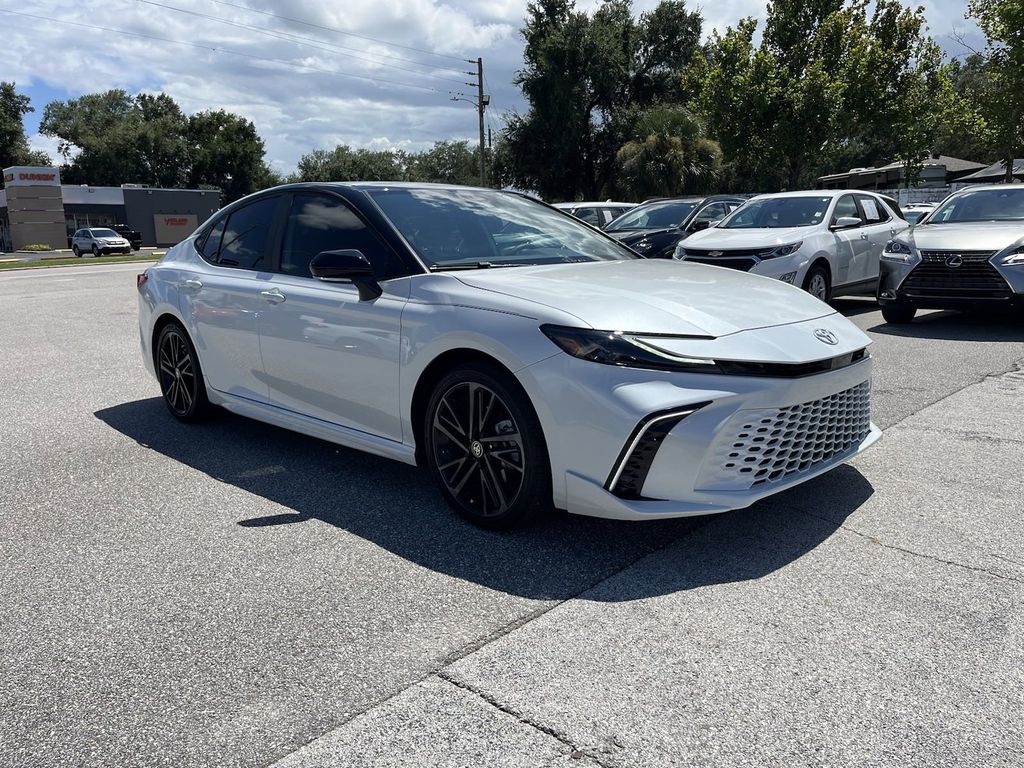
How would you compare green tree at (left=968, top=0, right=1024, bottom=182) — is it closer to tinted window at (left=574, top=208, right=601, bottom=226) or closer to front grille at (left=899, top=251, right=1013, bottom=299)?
tinted window at (left=574, top=208, right=601, bottom=226)

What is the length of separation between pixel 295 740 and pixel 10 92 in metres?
85.5

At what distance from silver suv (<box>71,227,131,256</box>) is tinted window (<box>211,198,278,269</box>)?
47.6 m

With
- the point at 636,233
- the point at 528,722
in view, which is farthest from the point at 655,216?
the point at 528,722

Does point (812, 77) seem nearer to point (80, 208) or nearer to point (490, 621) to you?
point (490, 621)

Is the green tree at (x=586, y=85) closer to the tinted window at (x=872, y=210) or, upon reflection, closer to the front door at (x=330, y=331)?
the tinted window at (x=872, y=210)

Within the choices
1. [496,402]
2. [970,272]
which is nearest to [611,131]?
[970,272]

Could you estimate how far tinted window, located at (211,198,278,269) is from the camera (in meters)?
→ 5.23

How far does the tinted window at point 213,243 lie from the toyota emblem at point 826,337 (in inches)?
149

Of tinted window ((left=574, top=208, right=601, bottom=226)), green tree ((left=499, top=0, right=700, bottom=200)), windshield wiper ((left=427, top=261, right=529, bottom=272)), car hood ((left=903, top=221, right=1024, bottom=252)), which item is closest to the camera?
windshield wiper ((left=427, top=261, right=529, bottom=272))

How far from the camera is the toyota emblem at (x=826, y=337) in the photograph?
3797 mm

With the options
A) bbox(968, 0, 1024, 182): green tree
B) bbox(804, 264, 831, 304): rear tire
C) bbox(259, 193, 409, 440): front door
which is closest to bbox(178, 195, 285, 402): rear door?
bbox(259, 193, 409, 440): front door

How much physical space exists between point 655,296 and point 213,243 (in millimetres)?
3329

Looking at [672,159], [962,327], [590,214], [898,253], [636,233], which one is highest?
[672,159]

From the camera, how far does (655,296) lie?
3.82 m
